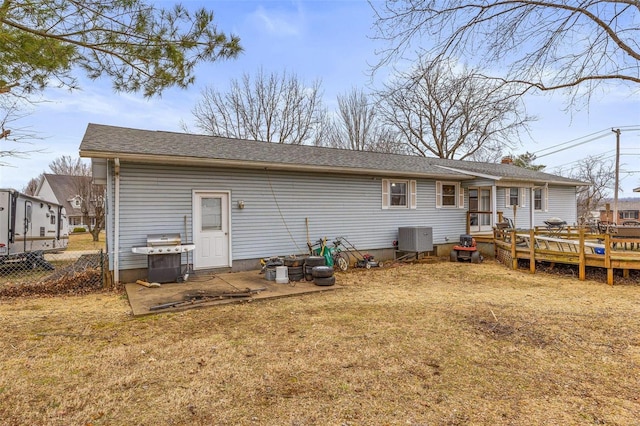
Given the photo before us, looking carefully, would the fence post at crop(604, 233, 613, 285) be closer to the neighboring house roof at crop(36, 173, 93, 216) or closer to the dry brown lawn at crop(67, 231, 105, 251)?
the dry brown lawn at crop(67, 231, 105, 251)

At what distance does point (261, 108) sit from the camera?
22.5 metres

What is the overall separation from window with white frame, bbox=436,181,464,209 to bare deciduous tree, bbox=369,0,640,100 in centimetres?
683

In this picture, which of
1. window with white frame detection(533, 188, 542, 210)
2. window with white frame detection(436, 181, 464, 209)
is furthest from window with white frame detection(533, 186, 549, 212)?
window with white frame detection(436, 181, 464, 209)

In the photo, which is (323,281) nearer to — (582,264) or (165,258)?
(165,258)

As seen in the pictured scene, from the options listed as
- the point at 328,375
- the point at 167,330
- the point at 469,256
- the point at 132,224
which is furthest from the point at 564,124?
the point at 132,224

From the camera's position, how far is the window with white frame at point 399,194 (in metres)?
10.7

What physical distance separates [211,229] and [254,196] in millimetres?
1317

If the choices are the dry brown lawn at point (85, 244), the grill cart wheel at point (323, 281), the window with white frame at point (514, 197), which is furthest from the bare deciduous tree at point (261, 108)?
the grill cart wheel at point (323, 281)

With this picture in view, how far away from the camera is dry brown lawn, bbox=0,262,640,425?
2564 mm

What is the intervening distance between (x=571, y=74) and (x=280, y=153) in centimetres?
678

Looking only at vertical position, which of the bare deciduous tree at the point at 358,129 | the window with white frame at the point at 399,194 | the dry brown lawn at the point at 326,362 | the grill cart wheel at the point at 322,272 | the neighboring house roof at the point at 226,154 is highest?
the bare deciduous tree at the point at 358,129

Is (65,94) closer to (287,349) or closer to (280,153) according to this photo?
(280,153)

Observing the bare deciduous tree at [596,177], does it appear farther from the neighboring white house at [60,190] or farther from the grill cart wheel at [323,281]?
the neighboring white house at [60,190]

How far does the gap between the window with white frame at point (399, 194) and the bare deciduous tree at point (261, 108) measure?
13162mm
